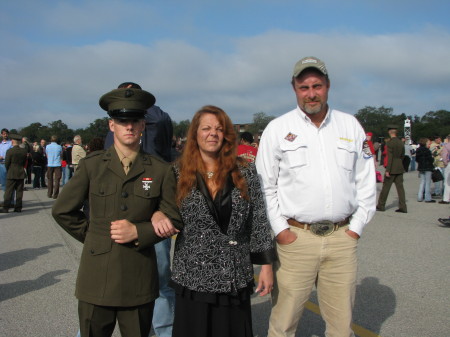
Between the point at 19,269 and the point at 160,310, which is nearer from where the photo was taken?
the point at 160,310

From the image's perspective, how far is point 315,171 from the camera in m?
2.70

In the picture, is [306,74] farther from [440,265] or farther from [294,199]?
[440,265]

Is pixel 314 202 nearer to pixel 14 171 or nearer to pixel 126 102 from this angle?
pixel 126 102

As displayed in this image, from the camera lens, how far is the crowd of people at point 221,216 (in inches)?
89.9

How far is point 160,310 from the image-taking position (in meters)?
3.30

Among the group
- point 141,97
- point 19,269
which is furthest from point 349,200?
point 19,269

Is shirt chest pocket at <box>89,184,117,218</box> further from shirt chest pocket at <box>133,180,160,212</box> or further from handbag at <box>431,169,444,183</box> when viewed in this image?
handbag at <box>431,169,444,183</box>

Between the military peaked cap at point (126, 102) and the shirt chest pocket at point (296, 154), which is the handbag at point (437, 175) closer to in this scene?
the shirt chest pocket at point (296, 154)

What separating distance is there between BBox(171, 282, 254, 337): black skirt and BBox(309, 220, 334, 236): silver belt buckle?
2.06 feet

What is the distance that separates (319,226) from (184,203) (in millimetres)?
951

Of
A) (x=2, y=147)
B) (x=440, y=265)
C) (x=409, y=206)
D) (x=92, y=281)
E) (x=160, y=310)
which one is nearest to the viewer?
(x=92, y=281)

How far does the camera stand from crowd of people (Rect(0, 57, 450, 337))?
2.28m

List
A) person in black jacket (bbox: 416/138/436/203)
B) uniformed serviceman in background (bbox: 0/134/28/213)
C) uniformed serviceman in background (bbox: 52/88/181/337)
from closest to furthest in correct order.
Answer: uniformed serviceman in background (bbox: 52/88/181/337), uniformed serviceman in background (bbox: 0/134/28/213), person in black jacket (bbox: 416/138/436/203)

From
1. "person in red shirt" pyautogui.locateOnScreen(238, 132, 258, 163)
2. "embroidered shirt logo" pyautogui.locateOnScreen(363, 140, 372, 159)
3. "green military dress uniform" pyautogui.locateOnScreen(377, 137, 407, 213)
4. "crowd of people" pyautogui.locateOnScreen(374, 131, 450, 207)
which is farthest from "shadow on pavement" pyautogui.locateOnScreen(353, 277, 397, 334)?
"crowd of people" pyautogui.locateOnScreen(374, 131, 450, 207)
